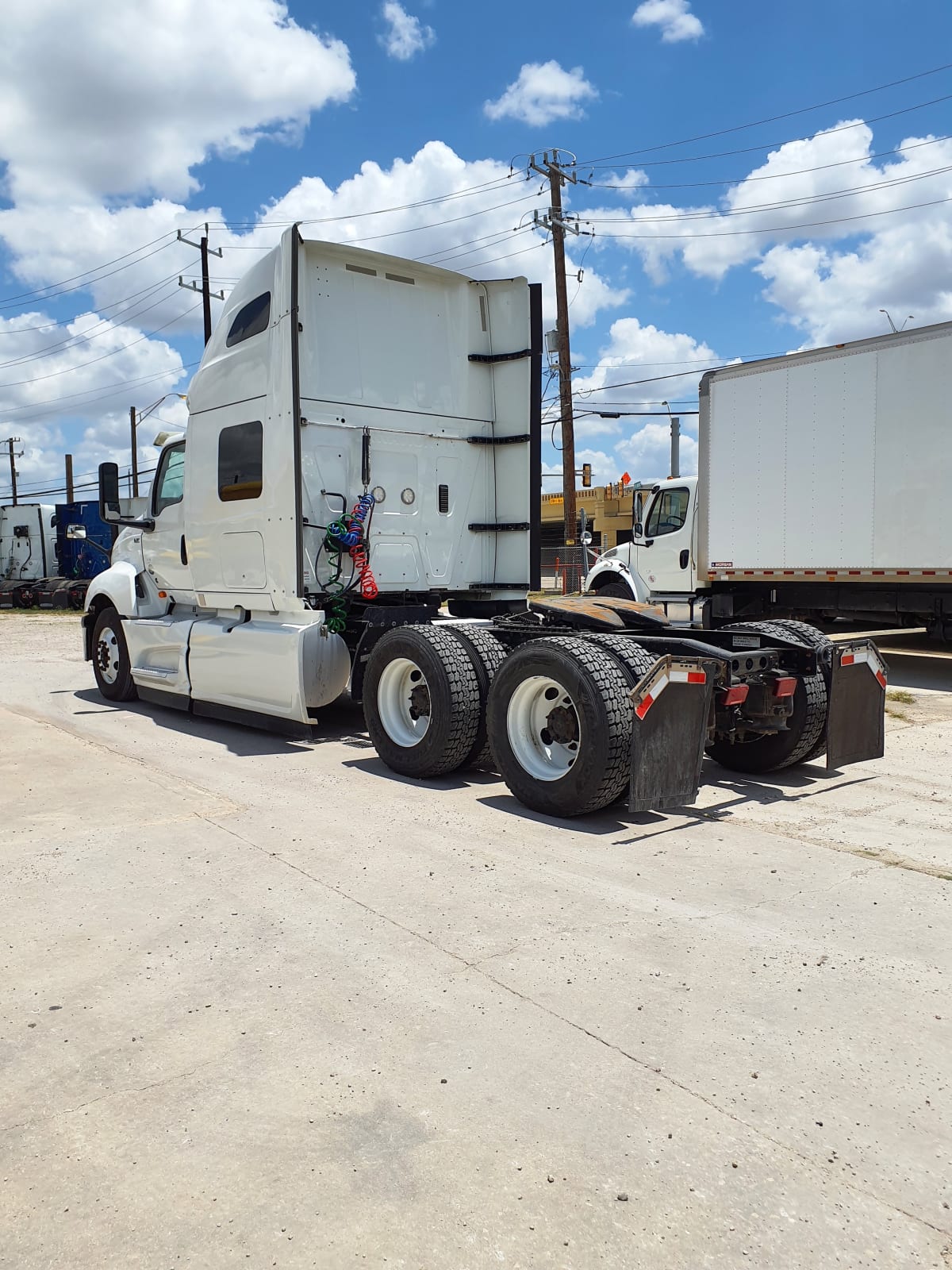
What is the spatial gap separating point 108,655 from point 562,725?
665 cm

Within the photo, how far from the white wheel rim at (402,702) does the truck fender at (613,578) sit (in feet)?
27.0

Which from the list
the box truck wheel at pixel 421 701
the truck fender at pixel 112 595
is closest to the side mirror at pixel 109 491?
the truck fender at pixel 112 595

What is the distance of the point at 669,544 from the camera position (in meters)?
14.8

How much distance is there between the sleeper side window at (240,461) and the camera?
8.13m

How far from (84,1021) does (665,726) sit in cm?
325

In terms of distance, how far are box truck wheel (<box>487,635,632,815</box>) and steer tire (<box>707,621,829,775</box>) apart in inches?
52.8

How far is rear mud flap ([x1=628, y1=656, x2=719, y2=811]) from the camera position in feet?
17.4

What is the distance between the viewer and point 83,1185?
2.40 meters

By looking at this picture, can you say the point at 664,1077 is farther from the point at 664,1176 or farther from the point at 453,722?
the point at 453,722

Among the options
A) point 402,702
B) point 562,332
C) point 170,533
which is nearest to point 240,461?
point 170,533

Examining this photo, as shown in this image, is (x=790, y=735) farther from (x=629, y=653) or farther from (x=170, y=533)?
(x=170, y=533)

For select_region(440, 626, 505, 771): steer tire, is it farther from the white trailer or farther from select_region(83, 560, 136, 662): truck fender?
the white trailer

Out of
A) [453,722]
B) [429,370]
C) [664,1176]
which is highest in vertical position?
[429,370]

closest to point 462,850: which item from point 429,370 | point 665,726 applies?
point 665,726
